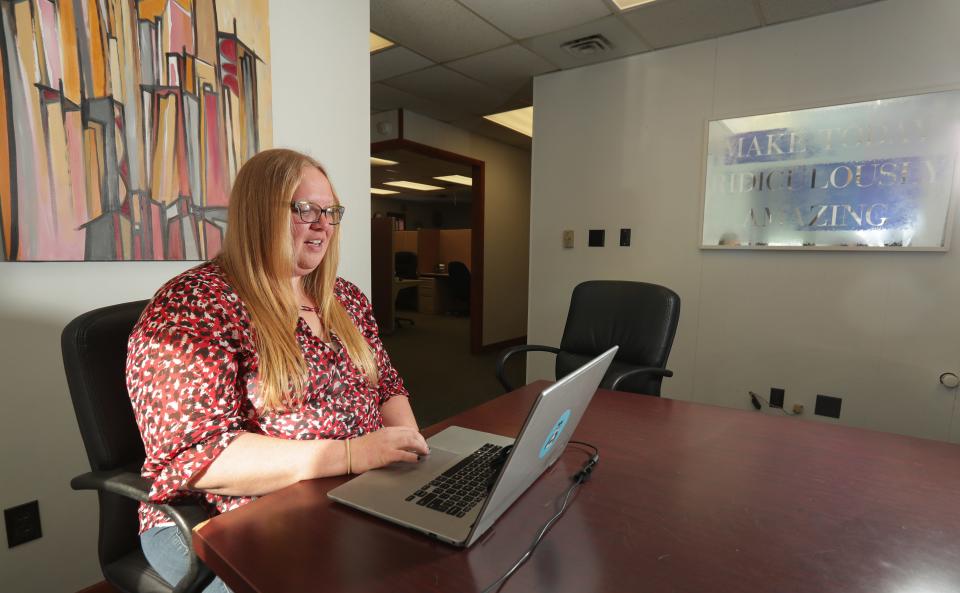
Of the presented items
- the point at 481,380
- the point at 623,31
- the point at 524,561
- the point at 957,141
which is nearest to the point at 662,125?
the point at 623,31

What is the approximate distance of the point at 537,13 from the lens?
277 centimetres

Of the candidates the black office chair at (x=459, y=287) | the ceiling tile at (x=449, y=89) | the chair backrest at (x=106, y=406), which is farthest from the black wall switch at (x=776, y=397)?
the black office chair at (x=459, y=287)

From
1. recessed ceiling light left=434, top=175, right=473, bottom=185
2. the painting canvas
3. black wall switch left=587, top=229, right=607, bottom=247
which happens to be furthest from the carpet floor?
recessed ceiling light left=434, top=175, right=473, bottom=185

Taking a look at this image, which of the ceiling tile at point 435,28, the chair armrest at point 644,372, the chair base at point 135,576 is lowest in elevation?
the chair base at point 135,576

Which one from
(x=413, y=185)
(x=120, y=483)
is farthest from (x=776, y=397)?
(x=413, y=185)

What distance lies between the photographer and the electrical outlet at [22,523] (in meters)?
1.45

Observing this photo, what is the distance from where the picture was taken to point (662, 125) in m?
3.22

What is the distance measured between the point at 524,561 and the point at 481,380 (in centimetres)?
384

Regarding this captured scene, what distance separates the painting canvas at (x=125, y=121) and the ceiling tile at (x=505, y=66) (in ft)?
5.90

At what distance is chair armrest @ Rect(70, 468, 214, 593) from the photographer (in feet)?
2.70

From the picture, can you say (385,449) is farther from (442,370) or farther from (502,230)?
(502,230)

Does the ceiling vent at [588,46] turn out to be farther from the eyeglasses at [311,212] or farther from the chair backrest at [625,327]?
the eyeglasses at [311,212]

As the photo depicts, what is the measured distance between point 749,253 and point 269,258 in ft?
9.51

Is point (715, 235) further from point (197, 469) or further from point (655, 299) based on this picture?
point (197, 469)
